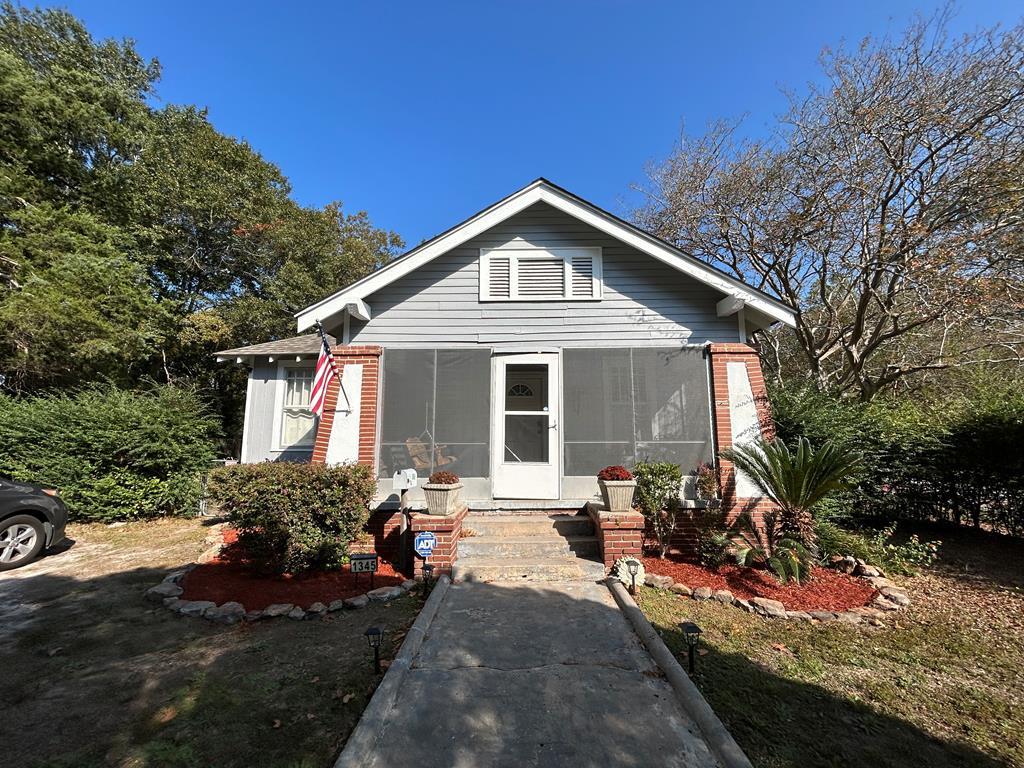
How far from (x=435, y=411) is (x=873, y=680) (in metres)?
5.57

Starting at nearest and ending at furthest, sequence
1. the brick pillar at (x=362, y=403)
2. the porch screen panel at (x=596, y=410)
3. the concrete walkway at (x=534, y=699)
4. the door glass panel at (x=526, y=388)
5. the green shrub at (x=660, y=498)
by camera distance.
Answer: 1. the concrete walkway at (x=534, y=699)
2. the green shrub at (x=660, y=498)
3. the brick pillar at (x=362, y=403)
4. the porch screen panel at (x=596, y=410)
5. the door glass panel at (x=526, y=388)

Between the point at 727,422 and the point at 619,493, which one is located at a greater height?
the point at 727,422

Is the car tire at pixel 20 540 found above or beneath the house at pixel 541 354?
beneath

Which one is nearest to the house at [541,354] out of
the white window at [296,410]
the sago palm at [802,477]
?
the sago palm at [802,477]

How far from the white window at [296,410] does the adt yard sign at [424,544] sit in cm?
693

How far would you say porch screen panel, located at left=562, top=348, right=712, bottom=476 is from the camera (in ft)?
21.0

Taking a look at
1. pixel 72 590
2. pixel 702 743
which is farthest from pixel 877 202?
pixel 72 590

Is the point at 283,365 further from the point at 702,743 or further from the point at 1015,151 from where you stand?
the point at 1015,151

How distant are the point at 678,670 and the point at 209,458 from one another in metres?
10.1

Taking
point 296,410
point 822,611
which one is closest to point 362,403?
point 296,410

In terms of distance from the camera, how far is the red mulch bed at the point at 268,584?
4.50m

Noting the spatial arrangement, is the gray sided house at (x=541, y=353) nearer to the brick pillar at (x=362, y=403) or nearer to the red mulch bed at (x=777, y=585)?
the brick pillar at (x=362, y=403)

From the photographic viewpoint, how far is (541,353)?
6.73m

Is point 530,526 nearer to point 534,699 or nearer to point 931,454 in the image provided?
point 534,699
